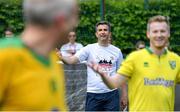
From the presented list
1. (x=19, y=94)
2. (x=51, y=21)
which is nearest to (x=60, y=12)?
→ (x=51, y=21)

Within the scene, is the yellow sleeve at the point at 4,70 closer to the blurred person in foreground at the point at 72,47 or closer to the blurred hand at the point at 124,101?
the blurred hand at the point at 124,101

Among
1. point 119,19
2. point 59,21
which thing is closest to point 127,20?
point 119,19

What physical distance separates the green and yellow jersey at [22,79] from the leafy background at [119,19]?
902cm

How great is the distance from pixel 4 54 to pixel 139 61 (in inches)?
122

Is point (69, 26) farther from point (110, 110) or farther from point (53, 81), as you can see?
point (110, 110)

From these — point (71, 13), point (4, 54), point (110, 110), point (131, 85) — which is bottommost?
point (110, 110)

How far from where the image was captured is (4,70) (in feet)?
8.48

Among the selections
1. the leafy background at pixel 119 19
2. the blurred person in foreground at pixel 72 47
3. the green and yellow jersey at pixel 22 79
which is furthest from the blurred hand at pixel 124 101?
the green and yellow jersey at pixel 22 79

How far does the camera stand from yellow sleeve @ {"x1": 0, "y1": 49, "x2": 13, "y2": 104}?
2570 mm

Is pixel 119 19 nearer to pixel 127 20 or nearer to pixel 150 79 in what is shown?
pixel 127 20

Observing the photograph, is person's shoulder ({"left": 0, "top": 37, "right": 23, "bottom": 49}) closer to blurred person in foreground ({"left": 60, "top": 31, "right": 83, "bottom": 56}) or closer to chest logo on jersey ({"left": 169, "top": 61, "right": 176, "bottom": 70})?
chest logo on jersey ({"left": 169, "top": 61, "right": 176, "bottom": 70})

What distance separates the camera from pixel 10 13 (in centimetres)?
1245

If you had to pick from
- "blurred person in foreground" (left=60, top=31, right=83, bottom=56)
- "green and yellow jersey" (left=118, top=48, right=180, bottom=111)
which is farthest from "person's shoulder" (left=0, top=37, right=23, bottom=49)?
"blurred person in foreground" (left=60, top=31, right=83, bottom=56)

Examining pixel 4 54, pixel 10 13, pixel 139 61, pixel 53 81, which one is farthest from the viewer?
→ pixel 10 13
